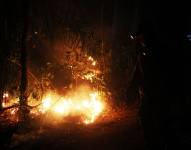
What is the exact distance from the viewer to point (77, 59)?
12.4 metres

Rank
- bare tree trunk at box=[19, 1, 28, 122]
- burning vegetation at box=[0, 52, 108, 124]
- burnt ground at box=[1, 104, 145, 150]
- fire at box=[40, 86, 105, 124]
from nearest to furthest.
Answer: burnt ground at box=[1, 104, 145, 150], bare tree trunk at box=[19, 1, 28, 122], burning vegetation at box=[0, 52, 108, 124], fire at box=[40, 86, 105, 124]

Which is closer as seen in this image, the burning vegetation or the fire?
the burning vegetation

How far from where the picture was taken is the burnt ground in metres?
8.91

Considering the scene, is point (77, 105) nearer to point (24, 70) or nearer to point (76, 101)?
point (76, 101)

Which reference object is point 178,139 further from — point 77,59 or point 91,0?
point 91,0

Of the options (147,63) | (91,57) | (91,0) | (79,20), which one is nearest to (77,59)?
(91,57)

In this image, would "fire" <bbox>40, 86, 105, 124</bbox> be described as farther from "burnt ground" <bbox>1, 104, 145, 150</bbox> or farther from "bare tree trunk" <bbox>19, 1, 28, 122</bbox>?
"bare tree trunk" <bbox>19, 1, 28, 122</bbox>

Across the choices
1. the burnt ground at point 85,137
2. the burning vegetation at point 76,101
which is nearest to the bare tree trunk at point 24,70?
the burning vegetation at point 76,101

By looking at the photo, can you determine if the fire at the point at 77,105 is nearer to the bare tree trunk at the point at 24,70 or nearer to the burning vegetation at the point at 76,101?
the burning vegetation at the point at 76,101

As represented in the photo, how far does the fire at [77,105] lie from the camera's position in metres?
11.6

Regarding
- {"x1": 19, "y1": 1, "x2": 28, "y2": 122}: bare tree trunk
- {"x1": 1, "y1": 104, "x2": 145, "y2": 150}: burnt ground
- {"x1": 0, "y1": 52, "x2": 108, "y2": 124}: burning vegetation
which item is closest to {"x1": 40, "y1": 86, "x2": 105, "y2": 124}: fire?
{"x1": 0, "y1": 52, "x2": 108, "y2": 124}: burning vegetation

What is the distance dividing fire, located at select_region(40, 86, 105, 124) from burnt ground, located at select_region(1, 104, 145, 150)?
2.61 ft

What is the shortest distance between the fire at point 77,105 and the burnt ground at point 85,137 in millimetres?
796

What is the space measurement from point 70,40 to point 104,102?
2.75 m
